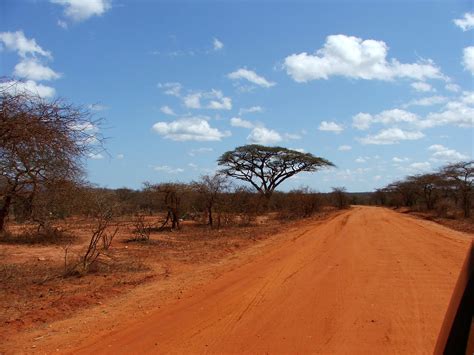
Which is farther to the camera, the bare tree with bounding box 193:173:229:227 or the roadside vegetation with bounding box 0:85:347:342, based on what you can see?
the bare tree with bounding box 193:173:229:227

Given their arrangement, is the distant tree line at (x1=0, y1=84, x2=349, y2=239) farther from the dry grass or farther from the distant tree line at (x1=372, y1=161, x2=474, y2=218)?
the distant tree line at (x1=372, y1=161, x2=474, y2=218)

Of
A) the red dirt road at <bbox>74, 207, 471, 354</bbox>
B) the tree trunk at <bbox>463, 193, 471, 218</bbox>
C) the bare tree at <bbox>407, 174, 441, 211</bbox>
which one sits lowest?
the red dirt road at <bbox>74, 207, 471, 354</bbox>

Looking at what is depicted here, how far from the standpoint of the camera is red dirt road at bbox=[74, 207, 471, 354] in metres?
5.79

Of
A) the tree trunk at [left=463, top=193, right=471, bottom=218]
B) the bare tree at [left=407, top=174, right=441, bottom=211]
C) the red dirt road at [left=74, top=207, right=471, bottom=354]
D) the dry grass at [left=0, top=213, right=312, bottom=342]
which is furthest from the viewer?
the bare tree at [left=407, top=174, right=441, bottom=211]

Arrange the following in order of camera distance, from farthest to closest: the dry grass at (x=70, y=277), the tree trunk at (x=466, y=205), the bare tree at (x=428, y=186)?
the bare tree at (x=428, y=186), the tree trunk at (x=466, y=205), the dry grass at (x=70, y=277)

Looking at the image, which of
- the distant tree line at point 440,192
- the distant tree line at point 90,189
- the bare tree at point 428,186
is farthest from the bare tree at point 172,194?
the bare tree at point 428,186

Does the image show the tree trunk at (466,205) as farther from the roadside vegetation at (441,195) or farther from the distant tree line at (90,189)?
the distant tree line at (90,189)

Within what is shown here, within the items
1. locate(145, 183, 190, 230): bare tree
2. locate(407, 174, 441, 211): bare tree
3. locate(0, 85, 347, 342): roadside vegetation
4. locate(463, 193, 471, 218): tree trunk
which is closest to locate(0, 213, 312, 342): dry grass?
locate(0, 85, 347, 342): roadside vegetation

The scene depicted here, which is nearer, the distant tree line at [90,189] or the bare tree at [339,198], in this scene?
the distant tree line at [90,189]

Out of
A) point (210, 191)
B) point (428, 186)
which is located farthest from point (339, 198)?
point (210, 191)

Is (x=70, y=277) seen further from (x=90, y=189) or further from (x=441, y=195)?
(x=441, y=195)

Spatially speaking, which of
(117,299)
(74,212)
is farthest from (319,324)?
(74,212)

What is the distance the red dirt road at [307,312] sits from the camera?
5.79 metres

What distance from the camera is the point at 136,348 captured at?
19.1 feet
